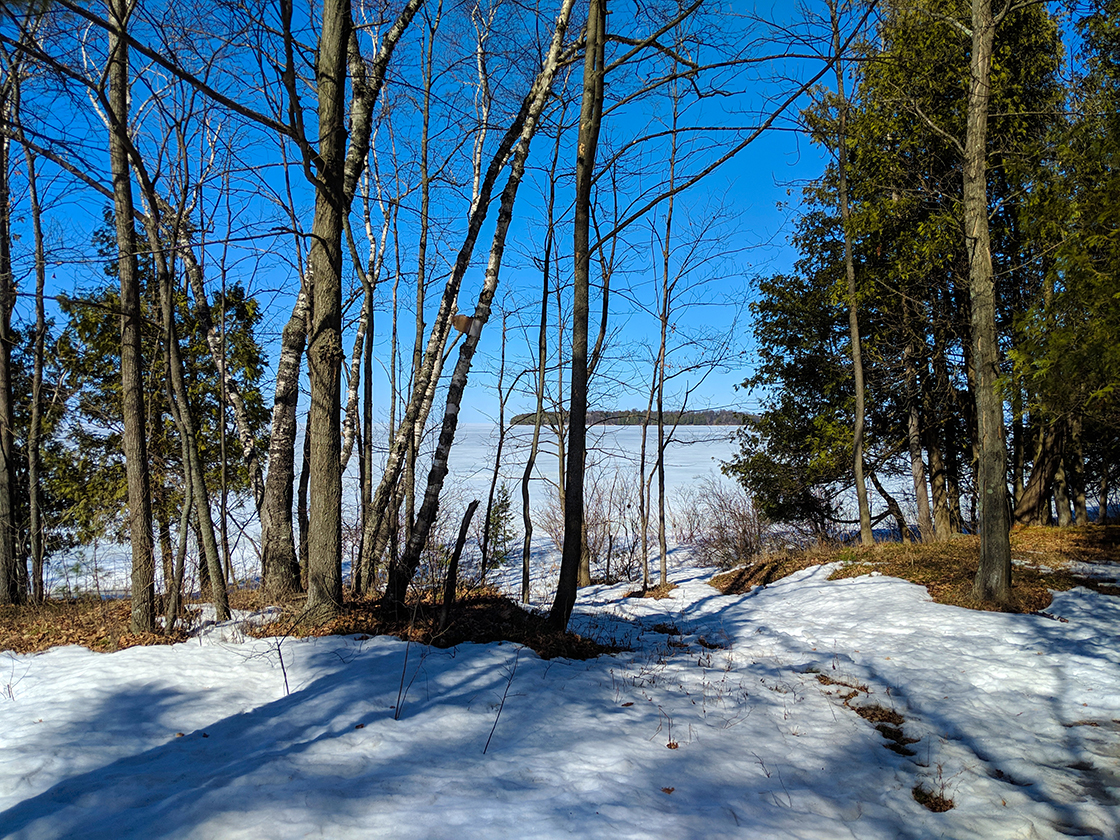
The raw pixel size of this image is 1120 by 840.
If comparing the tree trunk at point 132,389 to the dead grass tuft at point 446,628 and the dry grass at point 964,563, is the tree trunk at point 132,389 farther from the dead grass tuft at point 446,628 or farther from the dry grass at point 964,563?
the dry grass at point 964,563

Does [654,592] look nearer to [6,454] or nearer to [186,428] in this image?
[186,428]

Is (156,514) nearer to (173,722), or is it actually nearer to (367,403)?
(367,403)

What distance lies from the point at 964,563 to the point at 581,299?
7.30m

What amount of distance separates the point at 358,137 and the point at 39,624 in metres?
6.56

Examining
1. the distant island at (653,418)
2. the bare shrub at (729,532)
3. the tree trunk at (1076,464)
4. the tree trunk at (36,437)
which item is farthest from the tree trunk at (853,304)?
the tree trunk at (36,437)

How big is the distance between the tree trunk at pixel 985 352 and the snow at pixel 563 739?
2.56 feet

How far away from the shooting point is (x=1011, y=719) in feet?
15.0

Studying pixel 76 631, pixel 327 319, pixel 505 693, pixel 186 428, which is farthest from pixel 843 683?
pixel 76 631

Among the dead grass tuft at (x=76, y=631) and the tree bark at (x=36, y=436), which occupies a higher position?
the tree bark at (x=36, y=436)

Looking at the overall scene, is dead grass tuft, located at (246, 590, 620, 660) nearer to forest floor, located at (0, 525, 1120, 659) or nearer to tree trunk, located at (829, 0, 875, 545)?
forest floor, located at (0, 525, 1120, 659)

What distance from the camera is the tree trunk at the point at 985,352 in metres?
7.07

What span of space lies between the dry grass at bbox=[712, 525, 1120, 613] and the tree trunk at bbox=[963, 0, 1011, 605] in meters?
0.42

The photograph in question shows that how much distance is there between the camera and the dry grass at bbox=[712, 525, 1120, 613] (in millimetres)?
7586

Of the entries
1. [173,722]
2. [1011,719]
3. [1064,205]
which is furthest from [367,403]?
[1064,205]
